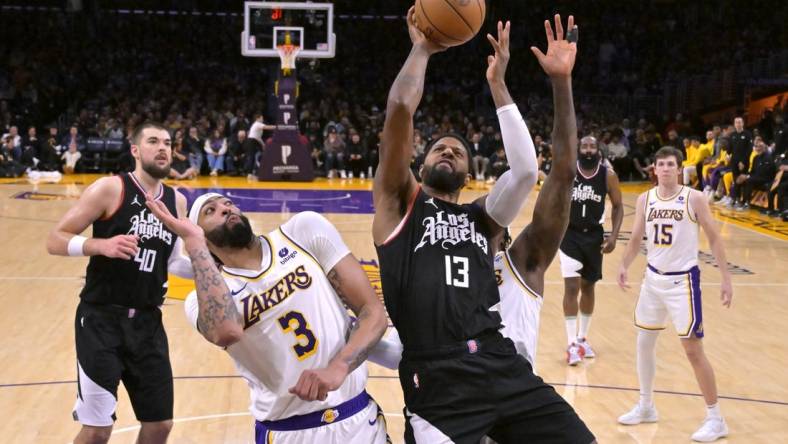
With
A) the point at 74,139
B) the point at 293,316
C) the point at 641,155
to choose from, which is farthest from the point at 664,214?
the point at 74,139

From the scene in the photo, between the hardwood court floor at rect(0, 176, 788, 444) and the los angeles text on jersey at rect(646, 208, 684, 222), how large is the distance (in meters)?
1.30

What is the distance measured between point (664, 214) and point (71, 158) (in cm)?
1970

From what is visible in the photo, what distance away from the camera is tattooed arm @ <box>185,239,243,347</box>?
125 inches

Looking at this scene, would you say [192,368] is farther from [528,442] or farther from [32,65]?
[32,65]

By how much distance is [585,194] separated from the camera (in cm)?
788

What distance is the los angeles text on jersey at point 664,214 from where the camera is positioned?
616 centimetres

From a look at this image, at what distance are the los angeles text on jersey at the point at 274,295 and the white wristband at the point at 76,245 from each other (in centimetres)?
145

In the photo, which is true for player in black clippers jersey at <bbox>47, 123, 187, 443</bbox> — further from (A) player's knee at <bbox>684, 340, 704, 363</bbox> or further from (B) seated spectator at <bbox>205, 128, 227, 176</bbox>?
(B) seated spectator at <bbox>205, 128, 227, 176</bbox>

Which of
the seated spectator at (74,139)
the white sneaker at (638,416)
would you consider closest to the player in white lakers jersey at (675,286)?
the white sneaker at (638,416)

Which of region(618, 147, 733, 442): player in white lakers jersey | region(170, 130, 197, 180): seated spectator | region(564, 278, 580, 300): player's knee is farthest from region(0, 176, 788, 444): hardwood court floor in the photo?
region(170, 130, 197, 180): seated spectator

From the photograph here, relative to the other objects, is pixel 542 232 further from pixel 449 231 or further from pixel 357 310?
pixel 357 310

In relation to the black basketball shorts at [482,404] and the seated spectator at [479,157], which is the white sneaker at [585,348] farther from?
the seated spectator at [479,157]

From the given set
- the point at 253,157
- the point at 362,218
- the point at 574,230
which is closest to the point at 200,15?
the point at 253,157

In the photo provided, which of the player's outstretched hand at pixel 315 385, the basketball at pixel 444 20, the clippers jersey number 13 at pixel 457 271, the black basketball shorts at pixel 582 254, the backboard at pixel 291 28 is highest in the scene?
the backboard at pixel 291 28
